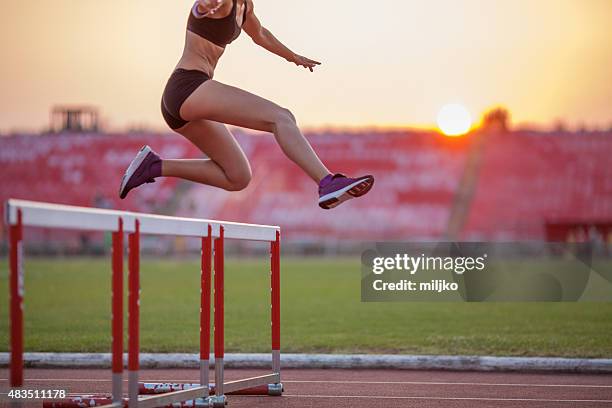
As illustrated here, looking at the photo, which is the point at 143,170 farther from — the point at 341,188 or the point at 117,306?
the point at 341,188

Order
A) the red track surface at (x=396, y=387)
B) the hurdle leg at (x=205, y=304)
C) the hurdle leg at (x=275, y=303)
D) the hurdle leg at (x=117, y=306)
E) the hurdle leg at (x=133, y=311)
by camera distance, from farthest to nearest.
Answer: the hurdle leg at (x=275, y=303) → the red track surface at (x=396, y=387) → the hurdle leg at (x=205, y=304) → the hurdle leg at (x=133, y=311) → the hurdle leg at (x=117, y=306)

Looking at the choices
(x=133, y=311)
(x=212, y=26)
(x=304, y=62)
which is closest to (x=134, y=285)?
(x=133, y=311)

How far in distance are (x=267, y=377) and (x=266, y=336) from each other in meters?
5.87

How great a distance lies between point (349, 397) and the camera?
8883 mm

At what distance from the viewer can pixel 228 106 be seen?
6.87m

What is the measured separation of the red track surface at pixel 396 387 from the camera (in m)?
8.54

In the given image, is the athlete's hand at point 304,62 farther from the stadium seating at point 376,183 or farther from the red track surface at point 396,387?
the stadium seating at point 376,183

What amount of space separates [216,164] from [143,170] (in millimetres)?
486

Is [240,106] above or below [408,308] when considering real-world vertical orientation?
above

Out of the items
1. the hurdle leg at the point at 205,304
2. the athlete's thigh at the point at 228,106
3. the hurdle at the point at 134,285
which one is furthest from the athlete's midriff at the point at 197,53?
the hurdle leg at the point at 205,304

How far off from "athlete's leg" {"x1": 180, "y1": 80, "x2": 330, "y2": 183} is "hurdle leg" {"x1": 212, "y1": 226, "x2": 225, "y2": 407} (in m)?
1.23

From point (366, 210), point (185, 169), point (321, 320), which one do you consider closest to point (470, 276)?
point (321, 320)

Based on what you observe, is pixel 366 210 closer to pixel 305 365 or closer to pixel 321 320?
pixel 321 320

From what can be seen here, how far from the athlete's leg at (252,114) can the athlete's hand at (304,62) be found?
1.07 meters
